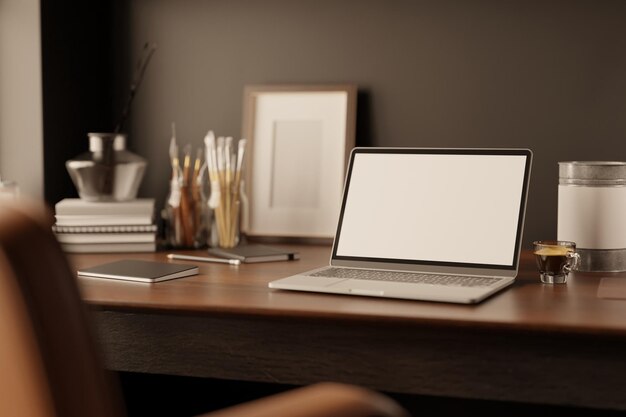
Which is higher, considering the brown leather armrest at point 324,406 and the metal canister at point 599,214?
the metal canister at point 599,214

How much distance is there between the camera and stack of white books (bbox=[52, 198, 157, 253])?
A: 2031 millimetres

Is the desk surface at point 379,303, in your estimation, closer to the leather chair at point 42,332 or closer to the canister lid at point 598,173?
the canister lid at point 598,173

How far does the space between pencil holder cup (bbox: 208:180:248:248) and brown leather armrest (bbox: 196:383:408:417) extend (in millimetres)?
1228

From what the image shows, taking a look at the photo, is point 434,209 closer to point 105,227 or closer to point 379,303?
point 379,303

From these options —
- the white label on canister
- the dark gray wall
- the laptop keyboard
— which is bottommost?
the laptop keyboard

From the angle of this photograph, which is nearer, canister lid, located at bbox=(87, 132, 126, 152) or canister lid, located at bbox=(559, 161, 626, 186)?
canister lid, located at bbox=(559, 161, 626, 186)

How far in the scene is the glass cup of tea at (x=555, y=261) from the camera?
63.8 inches

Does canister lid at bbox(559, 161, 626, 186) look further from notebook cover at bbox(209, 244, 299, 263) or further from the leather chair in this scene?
the leather chair

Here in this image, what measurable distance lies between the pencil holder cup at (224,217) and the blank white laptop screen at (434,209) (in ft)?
1.15

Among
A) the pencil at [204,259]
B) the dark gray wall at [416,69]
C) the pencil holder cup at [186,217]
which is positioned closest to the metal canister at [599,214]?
the dark gray wall at [416,69]

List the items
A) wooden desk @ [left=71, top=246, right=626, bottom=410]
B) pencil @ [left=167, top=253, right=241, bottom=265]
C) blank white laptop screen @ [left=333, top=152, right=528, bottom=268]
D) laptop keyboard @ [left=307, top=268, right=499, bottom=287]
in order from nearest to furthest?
wooden desk @ [left=71, top=246, right=626, bottom=410], laptop keyboard @ [left=307, top=268, right=499, bottom=287], blank white laptop screen @ [left=333, top=152, right=528, bottom=268], pencil @ [left=167, top=253, right=241, bottom=265]

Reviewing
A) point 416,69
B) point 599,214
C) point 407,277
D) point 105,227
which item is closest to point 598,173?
point 599,214

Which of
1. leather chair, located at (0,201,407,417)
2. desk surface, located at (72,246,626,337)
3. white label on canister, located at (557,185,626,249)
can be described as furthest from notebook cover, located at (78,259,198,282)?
leather chair, located at (0,201,407,417)

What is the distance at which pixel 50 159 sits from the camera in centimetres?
219
